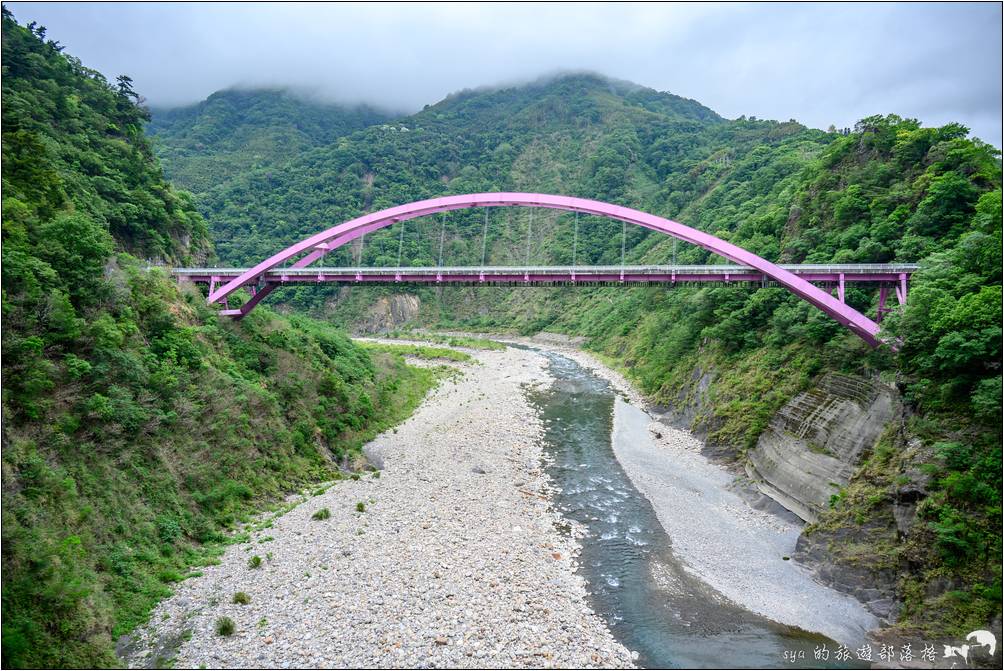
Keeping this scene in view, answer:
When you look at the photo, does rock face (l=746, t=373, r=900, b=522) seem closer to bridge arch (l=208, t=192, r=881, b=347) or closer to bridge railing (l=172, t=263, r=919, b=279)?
bridge arch (l=208, t=192, r=881, b=347)

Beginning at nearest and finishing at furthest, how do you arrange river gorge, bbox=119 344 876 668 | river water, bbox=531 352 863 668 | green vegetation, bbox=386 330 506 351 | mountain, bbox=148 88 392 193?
river gorge, bbox=119 344 876 668 < river water, bbox=531 352 863 668 < green vegetation, bbox=386 330 506 351 < mountain, bbox=148 88 392 193

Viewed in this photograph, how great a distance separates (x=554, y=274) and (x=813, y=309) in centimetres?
1074

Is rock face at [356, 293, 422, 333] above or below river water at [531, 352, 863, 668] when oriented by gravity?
above

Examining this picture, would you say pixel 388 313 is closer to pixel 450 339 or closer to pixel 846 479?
pixel 450 339

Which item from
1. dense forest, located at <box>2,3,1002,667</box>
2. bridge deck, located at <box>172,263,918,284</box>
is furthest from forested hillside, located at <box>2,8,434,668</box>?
bridge deck, located at <box>172,263,918,284</box>

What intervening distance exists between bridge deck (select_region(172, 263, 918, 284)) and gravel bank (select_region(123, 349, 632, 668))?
968 cm

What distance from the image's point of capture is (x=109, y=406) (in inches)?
411

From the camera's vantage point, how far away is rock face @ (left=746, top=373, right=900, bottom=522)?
43.0 ft

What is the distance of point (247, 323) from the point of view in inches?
816

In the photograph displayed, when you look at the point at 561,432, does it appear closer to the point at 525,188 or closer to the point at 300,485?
the point at 300,485

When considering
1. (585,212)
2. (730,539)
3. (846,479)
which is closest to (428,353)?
(585,212)

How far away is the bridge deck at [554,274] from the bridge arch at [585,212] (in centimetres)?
68

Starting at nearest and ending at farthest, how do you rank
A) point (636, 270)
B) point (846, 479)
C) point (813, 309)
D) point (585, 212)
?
point (846, 479) → point (813, 309) → point (585, 212) → point (636, 270)

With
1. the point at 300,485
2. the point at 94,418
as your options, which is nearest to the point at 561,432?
the point at 300,485
